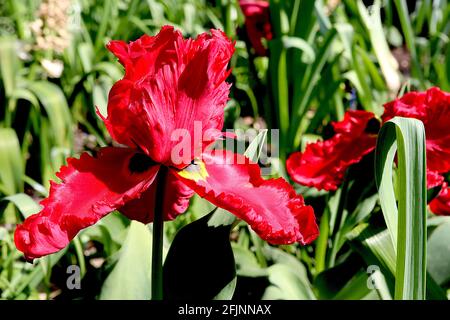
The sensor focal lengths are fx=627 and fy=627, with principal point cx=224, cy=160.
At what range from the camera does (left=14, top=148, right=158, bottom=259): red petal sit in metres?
0.65

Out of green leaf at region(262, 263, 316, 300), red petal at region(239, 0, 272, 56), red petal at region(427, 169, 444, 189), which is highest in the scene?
red petal at region(239, 0, 272, 56)

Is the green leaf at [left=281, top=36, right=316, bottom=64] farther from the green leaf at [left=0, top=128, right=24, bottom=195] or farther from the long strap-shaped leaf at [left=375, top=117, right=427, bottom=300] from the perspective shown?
the long strap-shaped leaf at [left=375, top=117, right=427, bottom=300]

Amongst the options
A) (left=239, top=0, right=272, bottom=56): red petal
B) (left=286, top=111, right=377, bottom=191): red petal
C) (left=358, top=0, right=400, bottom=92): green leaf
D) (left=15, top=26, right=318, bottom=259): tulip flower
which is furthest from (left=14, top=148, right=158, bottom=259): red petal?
(left=239, top=0, right=272, bottom=56): red petal

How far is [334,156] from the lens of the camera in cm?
117

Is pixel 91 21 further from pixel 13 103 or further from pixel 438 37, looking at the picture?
pixel 438 37

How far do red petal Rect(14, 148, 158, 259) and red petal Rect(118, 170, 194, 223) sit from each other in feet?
0.21

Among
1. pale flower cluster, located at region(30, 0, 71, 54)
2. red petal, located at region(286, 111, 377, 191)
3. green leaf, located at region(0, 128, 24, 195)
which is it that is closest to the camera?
red petal, located at region(286, 111, 377, 191)

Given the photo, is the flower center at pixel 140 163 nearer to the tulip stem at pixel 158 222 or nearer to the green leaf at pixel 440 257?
the tulip stem at pixel 158 222

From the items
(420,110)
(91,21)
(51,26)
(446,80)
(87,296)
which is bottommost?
(87,296)

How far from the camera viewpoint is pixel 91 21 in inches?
116

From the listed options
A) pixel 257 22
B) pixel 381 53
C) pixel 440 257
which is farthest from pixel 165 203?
pixel 257 22

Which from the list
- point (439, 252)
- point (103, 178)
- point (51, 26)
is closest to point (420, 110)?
point (439, 252)

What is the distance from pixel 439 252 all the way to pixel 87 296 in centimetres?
65

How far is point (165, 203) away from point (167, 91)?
169 millimetres
